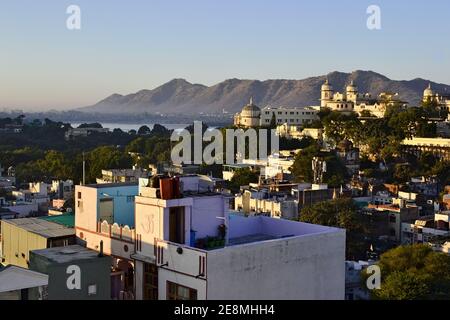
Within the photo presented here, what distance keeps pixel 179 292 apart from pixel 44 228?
301 centimetres

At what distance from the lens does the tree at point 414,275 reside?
1429 cm

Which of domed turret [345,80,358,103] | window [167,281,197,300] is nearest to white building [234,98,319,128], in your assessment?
domed turret [345,80,358,103]

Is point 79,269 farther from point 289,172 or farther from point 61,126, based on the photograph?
point 61,126

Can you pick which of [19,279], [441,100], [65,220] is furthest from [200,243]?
[441,100]

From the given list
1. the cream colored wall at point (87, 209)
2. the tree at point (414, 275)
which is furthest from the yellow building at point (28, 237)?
the tree at point (414, 275)

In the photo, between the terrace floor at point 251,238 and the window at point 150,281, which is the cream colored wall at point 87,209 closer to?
the window at point 150,281

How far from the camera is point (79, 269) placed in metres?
8.02

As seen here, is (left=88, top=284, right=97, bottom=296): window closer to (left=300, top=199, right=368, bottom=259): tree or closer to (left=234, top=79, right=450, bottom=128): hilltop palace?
(left=300, top=199, right=368, bottom=259): tree

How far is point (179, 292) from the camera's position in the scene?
26.5ft

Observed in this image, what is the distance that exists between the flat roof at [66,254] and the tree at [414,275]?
7696 mm

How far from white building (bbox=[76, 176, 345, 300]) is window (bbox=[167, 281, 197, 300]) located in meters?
0.01

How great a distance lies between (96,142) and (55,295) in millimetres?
58324

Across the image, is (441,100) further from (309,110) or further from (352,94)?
(309,110)
